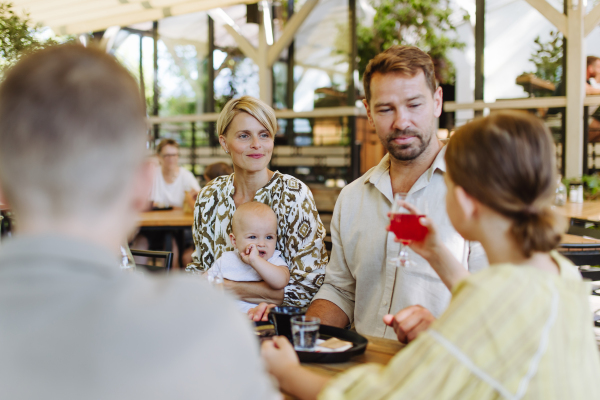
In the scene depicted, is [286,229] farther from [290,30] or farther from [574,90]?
[290,30]

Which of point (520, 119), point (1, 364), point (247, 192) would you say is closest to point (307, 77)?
point (247, 192)

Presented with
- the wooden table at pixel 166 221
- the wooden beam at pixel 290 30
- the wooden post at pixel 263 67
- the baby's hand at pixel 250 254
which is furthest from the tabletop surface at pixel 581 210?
the wooden post at pixel 263 67

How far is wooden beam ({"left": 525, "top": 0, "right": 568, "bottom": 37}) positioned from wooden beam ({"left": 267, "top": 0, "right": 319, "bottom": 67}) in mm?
3374

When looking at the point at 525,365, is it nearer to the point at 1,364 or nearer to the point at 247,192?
the point at 1,364

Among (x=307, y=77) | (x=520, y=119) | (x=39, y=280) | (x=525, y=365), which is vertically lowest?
(x=525, y=365)

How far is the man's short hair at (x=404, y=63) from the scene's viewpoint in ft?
7.16

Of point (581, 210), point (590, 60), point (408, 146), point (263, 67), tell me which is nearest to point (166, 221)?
point (408, 146)

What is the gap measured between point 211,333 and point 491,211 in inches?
28.1

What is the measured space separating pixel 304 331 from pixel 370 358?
0.22 metres

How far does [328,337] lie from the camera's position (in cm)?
163

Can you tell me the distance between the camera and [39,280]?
2.14 feet

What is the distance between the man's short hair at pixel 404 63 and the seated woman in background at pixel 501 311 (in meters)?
1.04

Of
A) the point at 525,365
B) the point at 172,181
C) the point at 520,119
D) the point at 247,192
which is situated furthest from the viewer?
the point at 172,181

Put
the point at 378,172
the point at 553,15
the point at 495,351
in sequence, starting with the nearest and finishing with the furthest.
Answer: the point at 495,351
the point at 378,172
the point at 553,15
